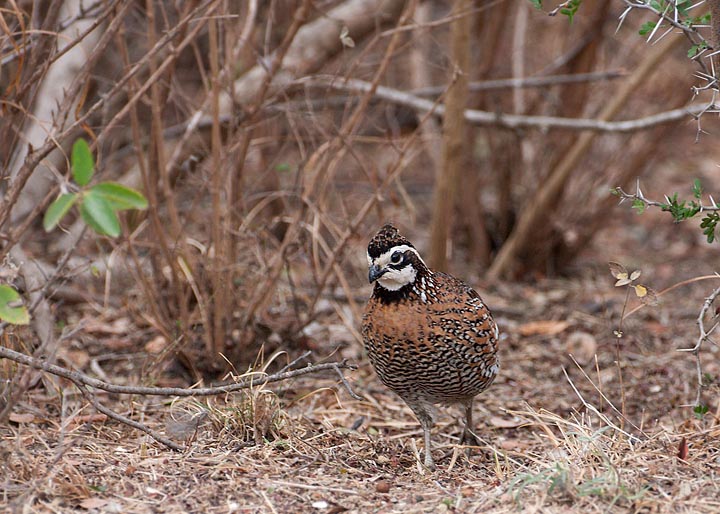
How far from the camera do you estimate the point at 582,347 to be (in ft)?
20.1

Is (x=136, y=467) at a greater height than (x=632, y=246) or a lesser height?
greater

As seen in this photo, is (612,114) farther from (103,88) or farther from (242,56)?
(103,88)

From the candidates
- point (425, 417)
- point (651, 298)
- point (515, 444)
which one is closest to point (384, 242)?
point (425, 417)

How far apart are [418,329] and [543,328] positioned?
2437 mm

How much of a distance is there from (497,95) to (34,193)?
3823 millimetres

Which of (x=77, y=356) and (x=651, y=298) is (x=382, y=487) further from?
(x=77, y=356)

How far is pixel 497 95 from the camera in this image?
7695 mm

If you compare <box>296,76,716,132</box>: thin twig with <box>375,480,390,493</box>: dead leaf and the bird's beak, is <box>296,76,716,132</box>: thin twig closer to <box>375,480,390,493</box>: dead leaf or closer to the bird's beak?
the bird's beak

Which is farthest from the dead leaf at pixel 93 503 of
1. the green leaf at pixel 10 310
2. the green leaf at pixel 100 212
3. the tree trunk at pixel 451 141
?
the tree trunk at pixel 451 141

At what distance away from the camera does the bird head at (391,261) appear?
4230 mm

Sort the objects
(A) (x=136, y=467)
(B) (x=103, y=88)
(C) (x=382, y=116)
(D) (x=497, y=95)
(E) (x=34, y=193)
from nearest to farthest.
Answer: (A) (x=136, y=467), (E) (x=34, y=193), (D) (x=497, y=95), (B) (x=103, y=88), (C) (x=382, y=116)

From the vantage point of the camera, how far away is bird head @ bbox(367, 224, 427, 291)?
167 inches

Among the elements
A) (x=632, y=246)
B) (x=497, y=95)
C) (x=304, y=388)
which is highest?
(x=497, y=95)

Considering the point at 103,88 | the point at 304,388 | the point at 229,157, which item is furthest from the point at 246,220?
the point at 103,88
